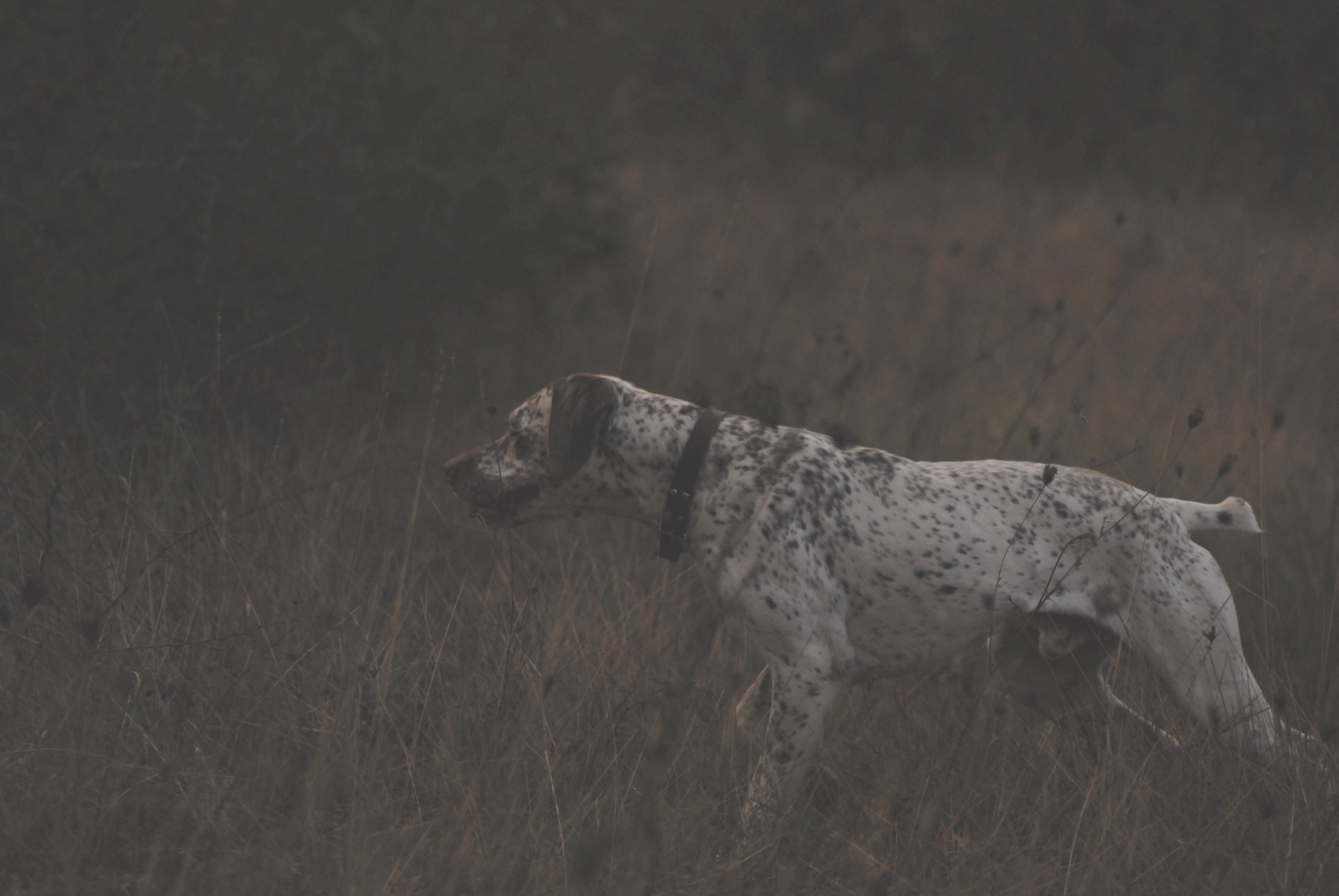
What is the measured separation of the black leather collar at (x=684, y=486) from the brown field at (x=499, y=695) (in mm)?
386

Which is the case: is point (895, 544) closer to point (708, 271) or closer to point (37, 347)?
point (37, 347)

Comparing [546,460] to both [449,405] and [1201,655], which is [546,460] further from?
[449,405]

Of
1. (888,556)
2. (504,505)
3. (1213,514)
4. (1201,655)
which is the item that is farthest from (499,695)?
(1213,514)

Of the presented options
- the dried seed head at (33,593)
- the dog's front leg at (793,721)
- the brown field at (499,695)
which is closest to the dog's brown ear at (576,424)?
the brown field at (499,695)

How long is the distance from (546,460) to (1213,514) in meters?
1.96

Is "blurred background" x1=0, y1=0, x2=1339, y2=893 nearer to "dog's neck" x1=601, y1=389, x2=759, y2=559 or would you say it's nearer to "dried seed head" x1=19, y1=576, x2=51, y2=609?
"dried seed head" x1=19, y1=576, x2=51, y2=609

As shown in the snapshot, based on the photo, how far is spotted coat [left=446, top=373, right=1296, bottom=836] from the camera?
353 cm

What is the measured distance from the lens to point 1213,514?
3877mm

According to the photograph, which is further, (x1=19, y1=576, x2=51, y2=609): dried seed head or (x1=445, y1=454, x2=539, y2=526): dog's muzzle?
(x1=445, y1=454, x2=539, y2=526): dog's muzzle

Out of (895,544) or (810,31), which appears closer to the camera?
(895,544)

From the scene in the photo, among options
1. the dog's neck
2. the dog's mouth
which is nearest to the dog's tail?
the dog's neck

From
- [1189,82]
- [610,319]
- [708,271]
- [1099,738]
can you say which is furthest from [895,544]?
[1189,82]

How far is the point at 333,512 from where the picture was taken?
481 cm

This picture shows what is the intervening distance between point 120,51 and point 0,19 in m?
0.46
